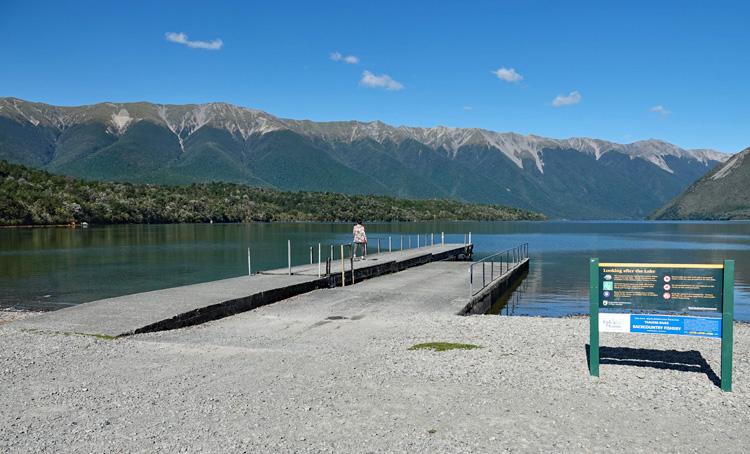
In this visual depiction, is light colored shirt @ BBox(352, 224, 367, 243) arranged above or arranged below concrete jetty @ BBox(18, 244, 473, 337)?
above

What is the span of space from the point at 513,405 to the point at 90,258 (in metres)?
46.9

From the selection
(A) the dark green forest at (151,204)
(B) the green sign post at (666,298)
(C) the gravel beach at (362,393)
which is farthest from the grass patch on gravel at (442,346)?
(A) the dark green forest at (151,204)

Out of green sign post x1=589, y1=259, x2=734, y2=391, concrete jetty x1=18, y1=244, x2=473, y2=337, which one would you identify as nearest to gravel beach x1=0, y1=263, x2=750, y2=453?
concrete jetty x1=18, y1=244, x2=473, y2=337

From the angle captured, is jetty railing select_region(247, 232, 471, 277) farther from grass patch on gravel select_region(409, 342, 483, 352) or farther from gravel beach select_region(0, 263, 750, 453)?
gravel beach select_region(0, 263, 750, 453)

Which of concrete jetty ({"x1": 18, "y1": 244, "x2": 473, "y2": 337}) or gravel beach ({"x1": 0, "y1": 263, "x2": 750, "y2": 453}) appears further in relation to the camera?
concrete jetty ({"x1": 18, "y1": 244, "x2": 473, "y2": 337})

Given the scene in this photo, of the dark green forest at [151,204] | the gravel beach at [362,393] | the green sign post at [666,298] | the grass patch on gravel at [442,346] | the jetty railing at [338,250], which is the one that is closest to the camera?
the gravel beach at [362,393]

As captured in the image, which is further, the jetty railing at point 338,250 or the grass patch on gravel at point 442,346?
the jetty railing at point 338,250

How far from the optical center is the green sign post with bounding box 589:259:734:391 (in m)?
9.10

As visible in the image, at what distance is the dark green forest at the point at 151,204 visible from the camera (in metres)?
116

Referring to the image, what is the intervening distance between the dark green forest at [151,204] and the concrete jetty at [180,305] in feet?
340

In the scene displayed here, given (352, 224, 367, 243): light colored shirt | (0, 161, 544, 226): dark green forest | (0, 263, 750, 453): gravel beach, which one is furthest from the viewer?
(0, 161, 544, 226): dark green forest

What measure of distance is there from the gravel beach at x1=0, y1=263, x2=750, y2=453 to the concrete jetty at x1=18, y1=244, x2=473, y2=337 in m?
0.54

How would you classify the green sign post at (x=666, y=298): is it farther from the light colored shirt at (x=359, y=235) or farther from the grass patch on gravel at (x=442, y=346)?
the light colored shirt at (x=359, y=235)

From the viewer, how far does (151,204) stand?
14100 centimetres
